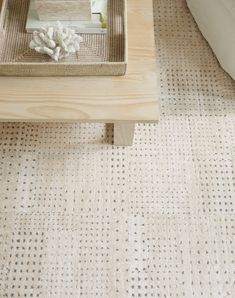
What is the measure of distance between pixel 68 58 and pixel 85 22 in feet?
0.42

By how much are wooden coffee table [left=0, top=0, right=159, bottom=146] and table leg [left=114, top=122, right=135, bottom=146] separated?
109 mm

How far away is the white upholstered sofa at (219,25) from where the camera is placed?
1411mm

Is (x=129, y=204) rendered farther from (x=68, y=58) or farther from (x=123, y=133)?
(x=68, y=58)

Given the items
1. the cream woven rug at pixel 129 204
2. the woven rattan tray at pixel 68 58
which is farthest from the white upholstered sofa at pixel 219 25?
the woven rattan tray at pixel 68 58

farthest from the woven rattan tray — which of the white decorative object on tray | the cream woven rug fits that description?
the cream woven rug

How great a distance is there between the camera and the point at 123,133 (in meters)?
1.33

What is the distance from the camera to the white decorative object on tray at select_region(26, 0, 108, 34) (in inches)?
47.1

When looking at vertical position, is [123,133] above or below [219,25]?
below

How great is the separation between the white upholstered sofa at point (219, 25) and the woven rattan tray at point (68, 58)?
1.33 feet

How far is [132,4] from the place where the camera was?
4.20ft

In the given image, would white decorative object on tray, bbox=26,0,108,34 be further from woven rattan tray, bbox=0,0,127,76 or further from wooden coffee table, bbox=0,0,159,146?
wooden coffee table, bbox=0,0,159,146

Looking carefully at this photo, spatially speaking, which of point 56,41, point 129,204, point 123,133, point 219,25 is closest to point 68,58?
point 56,41

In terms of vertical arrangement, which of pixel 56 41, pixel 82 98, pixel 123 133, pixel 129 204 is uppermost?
pixel 56 41

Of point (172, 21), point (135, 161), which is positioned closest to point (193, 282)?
point (135, 161)
